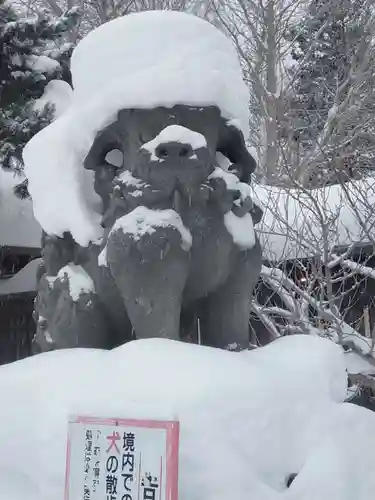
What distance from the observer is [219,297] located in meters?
1.94

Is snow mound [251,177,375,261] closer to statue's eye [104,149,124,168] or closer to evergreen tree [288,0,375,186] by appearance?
evergreen tree [288,0,375,186]

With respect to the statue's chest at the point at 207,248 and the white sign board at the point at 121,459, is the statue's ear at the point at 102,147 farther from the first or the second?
the white sign board at the point at 121,459

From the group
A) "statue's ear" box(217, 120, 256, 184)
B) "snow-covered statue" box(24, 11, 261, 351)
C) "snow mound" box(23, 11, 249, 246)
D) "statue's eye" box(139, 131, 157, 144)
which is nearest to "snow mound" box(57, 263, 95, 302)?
"snow-covered statue" box(24, 11, 261, 351)

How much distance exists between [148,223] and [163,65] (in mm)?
510

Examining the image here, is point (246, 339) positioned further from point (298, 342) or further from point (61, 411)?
point (61, 411)

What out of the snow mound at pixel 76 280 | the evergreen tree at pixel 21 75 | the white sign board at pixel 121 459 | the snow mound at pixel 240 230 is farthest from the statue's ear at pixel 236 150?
the evergreen tree at pixel 21 75

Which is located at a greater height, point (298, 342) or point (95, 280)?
point (95, 280)

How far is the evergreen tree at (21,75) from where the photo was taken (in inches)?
201

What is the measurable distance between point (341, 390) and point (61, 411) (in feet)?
2.77

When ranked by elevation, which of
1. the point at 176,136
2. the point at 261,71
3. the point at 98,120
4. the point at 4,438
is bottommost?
the point at 4,438

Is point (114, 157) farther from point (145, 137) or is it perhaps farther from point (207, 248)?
point (207, 248)

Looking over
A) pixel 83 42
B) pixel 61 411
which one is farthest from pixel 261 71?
pixel 61 411

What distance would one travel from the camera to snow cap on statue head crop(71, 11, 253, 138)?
1.83 m

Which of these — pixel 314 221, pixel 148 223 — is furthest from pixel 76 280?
pixel 314 221
